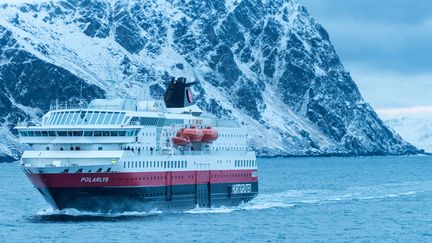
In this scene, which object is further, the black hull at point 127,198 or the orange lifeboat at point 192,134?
the orange lifeboat at point 192,134

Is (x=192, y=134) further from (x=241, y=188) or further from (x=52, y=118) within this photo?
(x=52, y=118)

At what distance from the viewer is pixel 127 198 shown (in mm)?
84188

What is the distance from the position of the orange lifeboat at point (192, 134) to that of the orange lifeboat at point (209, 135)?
41.8 inches

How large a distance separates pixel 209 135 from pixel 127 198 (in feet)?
40.0

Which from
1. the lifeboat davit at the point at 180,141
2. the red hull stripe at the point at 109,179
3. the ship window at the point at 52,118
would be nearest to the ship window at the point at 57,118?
the ship window at the point at 52,118

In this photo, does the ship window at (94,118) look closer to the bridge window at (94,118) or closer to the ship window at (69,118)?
the bridge window at (94,118)

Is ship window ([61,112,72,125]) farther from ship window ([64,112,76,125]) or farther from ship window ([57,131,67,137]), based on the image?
ship window ([57,131,67,137])

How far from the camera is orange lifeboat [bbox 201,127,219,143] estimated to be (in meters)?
93.2

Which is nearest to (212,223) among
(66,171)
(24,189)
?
(66,171)

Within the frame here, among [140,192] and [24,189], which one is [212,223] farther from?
[24,189]

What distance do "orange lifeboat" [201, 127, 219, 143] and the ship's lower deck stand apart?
2922 millimetres

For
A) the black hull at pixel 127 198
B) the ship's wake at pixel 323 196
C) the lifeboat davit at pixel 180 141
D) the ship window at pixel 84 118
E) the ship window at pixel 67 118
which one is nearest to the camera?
the black hull at pixel 127 198

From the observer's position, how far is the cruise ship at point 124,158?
3258 inches

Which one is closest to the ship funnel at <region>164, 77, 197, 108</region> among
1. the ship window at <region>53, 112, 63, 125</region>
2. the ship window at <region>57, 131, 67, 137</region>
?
the ship window at <region>53, 112, 63, 125</region>
